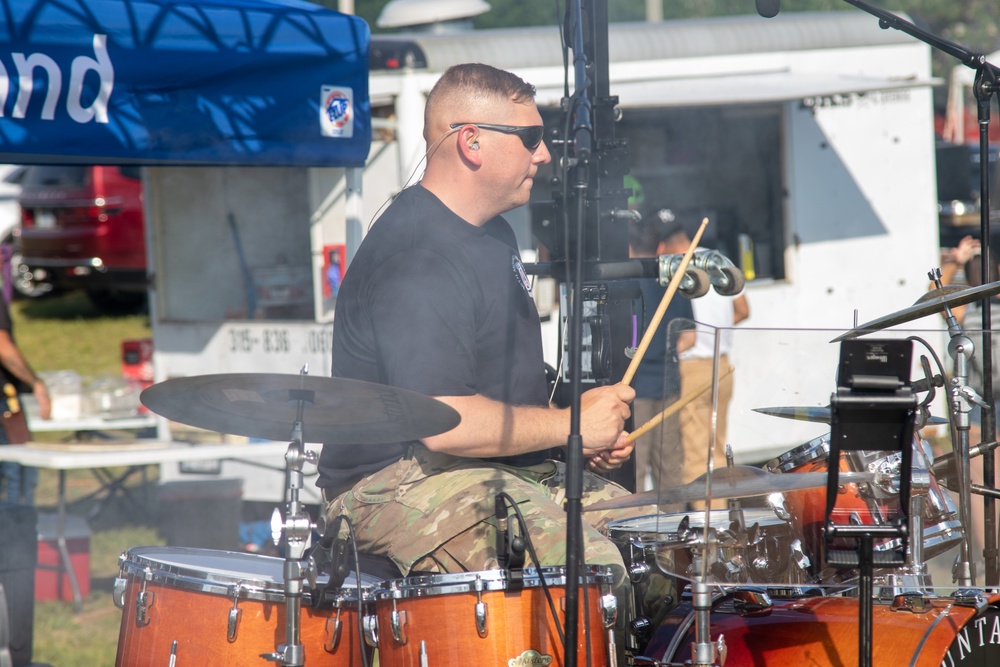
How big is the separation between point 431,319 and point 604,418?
0.50m

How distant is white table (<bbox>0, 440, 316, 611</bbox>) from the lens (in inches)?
204

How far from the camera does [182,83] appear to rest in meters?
3.84

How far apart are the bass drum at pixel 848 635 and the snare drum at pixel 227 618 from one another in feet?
2.65

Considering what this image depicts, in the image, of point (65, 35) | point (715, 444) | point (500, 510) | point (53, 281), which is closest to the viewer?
point (715, 444)

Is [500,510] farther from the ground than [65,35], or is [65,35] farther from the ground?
[65,35]

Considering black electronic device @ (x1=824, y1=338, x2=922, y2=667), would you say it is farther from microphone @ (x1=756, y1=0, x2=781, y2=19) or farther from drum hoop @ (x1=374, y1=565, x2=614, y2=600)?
microphone @ (x1=756, y1=0, x2=781, y2=19)

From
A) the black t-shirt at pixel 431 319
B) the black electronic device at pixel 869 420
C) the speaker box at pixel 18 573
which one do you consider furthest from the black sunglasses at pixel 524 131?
the speaker box at pixel 18 573

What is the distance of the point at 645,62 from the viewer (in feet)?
22.8

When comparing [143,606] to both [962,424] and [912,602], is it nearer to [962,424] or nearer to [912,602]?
[912,602]

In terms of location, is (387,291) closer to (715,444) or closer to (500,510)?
(500,510)

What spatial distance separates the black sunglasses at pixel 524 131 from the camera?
2844 mm

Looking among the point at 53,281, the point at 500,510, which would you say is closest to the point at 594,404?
the point at 500,510

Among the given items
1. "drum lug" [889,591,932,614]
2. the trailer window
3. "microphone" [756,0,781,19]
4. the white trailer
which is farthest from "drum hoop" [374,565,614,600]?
the trailer window

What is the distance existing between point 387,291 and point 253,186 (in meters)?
4.70
